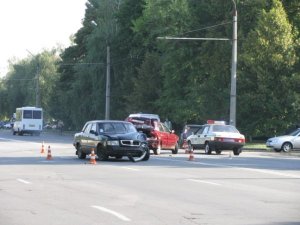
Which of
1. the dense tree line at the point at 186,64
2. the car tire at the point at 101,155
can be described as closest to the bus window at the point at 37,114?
the dense tree line at the point at 186,64

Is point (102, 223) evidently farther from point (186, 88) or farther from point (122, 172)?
point (186, 88)

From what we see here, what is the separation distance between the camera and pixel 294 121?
52.1 metres

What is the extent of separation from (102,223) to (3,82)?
147 meters

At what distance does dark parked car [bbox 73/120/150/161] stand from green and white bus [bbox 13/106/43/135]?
157 ft

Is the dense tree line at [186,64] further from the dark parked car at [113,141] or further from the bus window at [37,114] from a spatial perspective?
the dark parked car at [113,141]

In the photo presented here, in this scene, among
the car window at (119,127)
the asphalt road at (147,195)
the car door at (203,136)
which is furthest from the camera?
the car door at (203,136)

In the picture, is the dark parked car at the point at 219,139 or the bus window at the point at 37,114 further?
the bus window at the point at 37,114

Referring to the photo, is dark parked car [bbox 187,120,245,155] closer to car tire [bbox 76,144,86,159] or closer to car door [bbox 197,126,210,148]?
car door [bbox 197,126,210,148]

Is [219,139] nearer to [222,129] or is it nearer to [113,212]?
[222,129]

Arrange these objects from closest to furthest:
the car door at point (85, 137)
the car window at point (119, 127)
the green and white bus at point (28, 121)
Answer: the car window at point (119, 127), the car door at point (85, 137), the green and white bus at point (28, 121)

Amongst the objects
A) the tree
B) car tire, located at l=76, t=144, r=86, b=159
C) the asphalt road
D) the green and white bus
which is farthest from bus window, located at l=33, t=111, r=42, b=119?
the asphalt road

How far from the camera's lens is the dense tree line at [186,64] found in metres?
51.1

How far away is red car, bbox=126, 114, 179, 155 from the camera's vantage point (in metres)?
34.5

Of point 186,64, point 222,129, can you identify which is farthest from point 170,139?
point 186,64
